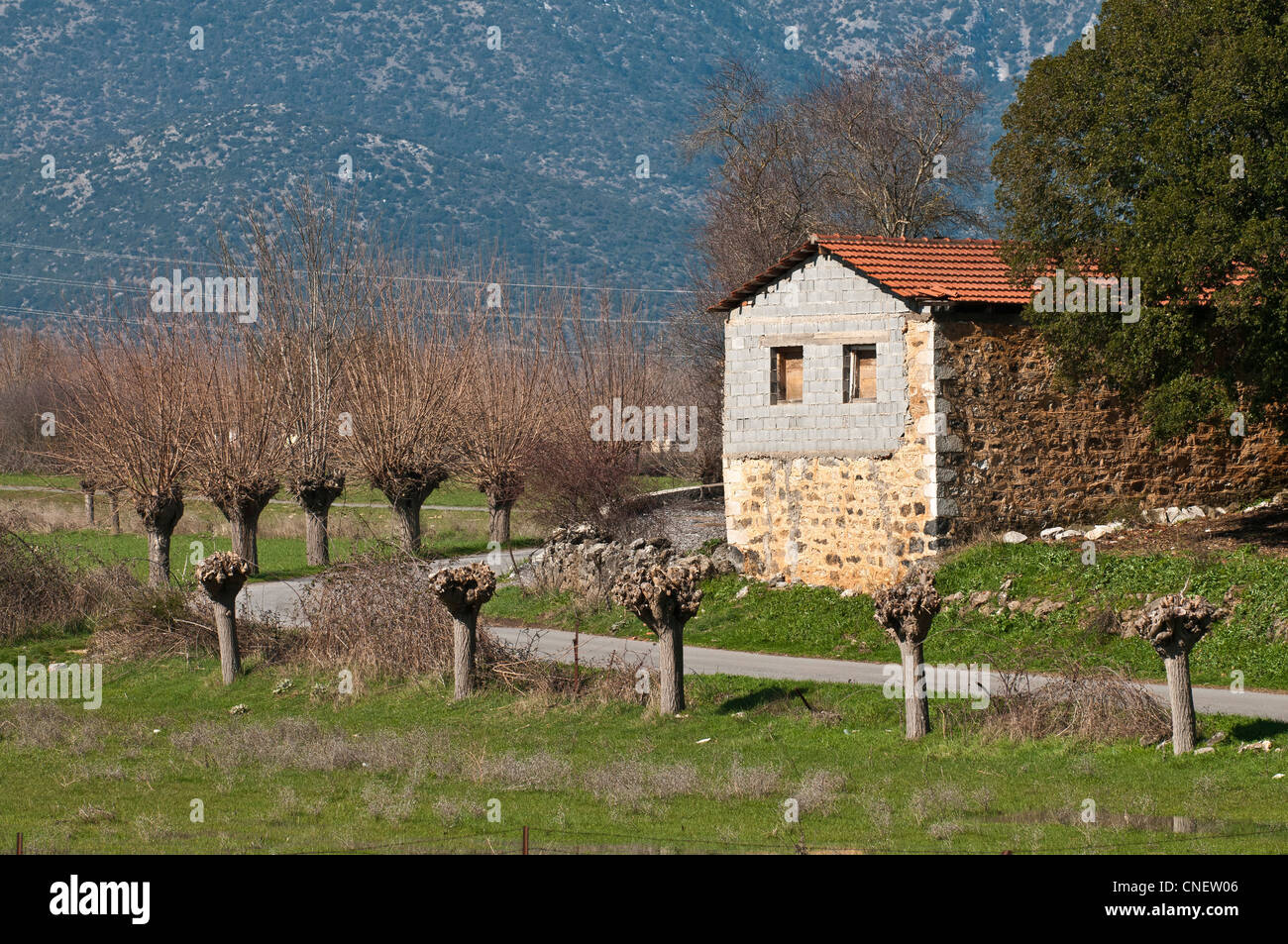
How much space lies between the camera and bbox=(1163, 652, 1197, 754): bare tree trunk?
1434cm

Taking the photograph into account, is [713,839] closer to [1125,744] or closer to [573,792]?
Result: [573,792]

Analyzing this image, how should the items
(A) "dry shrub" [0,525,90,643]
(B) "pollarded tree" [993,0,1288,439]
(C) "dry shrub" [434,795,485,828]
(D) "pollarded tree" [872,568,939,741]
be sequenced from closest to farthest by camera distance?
(C) "dry shrub" [434,795,485,828], (D) "pollarded tree" [872,568,939,741], (B) "pollarded tree" [993,0,1288,439], (A) "dry shrub" [0,525,90,643]

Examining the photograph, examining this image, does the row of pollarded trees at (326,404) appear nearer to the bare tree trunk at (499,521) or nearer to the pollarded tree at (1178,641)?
the bare tree trunk at (499,521)

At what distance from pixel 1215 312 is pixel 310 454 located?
22638mm

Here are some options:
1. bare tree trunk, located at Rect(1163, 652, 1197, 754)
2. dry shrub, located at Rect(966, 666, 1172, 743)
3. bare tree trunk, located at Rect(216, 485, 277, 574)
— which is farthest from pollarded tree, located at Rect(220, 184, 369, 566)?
bare tree trunk, located at Rect(1163, 652, 1197, 754)

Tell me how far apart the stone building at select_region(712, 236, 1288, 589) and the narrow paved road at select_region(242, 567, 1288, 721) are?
3.57m

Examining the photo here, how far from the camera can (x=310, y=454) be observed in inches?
1449

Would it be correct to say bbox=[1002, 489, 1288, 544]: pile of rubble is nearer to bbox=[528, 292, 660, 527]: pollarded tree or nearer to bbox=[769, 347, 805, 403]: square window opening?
bbox=[769, 347, 805, 403]: square window opening

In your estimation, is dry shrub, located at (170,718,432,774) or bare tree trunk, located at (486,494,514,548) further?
bare tree trunk, located at (486,494,514,548)

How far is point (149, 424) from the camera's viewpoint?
1254 inches

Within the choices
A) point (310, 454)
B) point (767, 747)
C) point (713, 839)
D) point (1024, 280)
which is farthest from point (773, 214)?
point (713, 839)

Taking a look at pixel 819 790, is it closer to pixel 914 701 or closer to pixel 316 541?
pixel 914 701

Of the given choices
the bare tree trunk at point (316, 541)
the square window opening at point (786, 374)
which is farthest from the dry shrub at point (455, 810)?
the bare tree trunk at point (316, 541)

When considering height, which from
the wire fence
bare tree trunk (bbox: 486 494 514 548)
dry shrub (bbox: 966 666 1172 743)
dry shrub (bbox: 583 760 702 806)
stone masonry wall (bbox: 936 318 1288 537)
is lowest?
dry shrub (bbox: 583 760 702 806)
